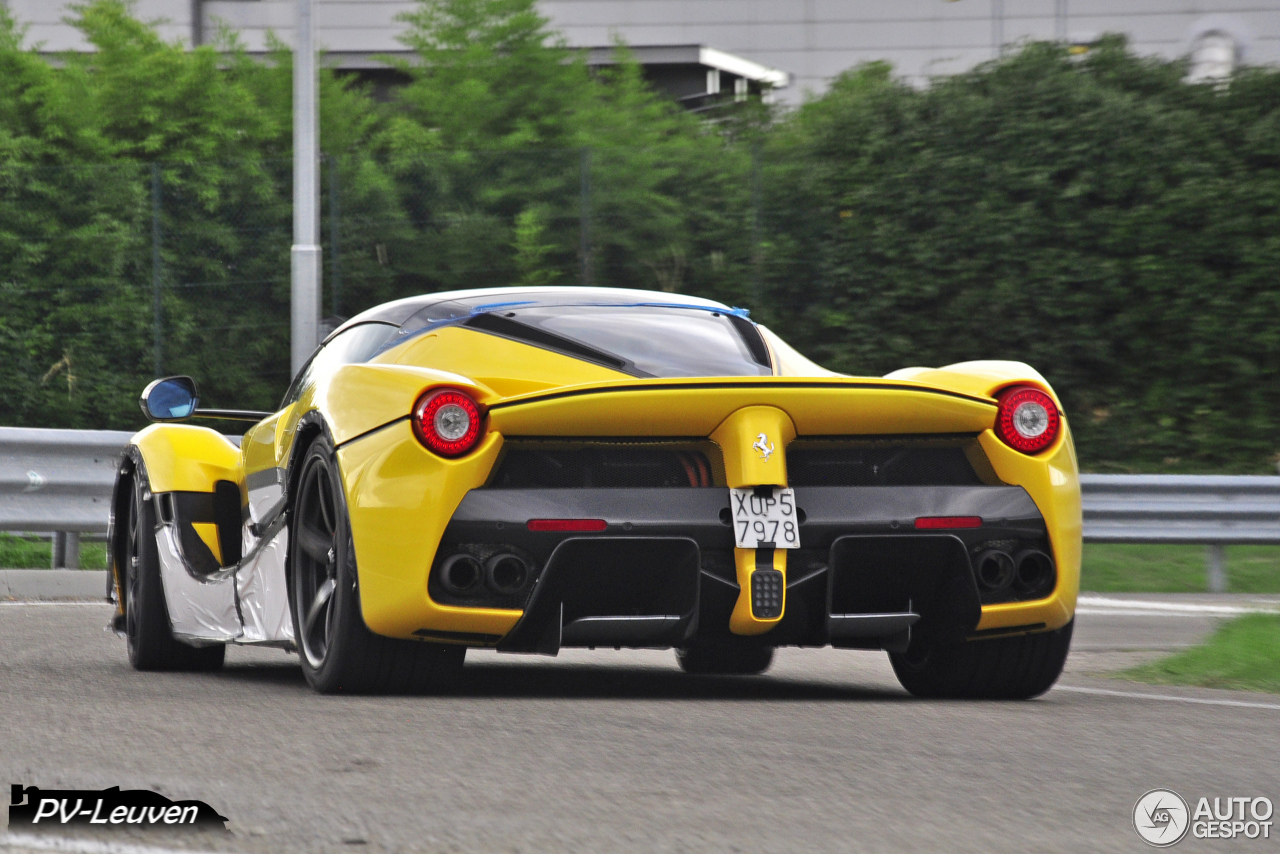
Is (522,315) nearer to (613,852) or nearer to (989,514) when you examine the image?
(989,514)

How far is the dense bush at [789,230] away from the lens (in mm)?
14680

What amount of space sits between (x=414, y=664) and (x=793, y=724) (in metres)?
1.02

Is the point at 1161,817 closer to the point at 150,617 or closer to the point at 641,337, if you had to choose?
the point at 641,337

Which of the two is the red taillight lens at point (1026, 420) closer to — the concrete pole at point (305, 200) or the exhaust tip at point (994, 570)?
the exhaust tip at point (994, 570)

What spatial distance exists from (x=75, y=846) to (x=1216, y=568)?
32.0ft

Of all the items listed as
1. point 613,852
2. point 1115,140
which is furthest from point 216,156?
point 613,852

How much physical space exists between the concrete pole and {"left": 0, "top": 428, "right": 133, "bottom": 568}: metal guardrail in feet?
14.7

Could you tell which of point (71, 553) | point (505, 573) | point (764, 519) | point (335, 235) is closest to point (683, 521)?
point (764, 519)

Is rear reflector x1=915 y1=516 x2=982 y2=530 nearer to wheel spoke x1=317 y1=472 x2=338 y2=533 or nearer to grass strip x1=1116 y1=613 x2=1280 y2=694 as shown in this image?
wheel spoke x1=317 y1=472 x2=338 y2=533

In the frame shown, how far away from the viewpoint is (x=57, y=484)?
31.8ft

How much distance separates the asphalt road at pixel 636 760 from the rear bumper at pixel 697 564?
219 mm

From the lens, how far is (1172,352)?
14656mm

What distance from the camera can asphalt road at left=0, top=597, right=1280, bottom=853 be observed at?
2924 mm

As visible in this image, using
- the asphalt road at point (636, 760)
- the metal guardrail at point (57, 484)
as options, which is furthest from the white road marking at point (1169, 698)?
the metal guardrail at point (57, 484)
